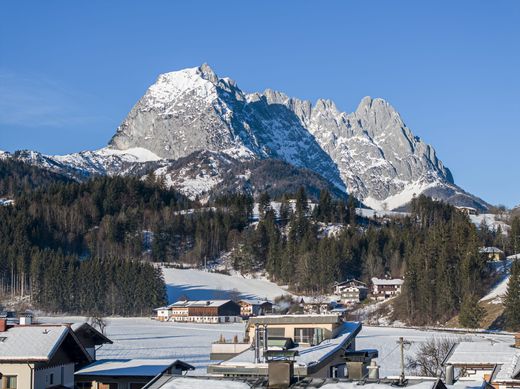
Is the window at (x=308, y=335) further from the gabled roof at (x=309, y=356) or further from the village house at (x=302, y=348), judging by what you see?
the gabled roof at (x=309, y=356)

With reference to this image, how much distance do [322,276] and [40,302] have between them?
57270 mm

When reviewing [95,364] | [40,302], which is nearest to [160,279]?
[40,302]

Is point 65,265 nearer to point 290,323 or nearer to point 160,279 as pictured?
point 160,279

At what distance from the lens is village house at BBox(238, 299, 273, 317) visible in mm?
166000

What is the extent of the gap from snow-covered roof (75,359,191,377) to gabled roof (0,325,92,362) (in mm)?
1901

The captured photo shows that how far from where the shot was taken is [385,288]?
178125mm

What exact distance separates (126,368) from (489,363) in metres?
16.2

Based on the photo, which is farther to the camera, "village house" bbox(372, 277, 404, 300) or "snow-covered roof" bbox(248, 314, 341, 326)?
"village house" bbox(372, 277, 404, 300)

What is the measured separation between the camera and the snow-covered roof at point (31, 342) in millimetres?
35375

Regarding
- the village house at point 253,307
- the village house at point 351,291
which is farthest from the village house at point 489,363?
the village house at point 351,291

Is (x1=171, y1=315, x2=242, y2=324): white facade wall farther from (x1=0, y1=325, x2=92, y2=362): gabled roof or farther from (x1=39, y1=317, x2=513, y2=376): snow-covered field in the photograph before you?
(x1=0, y1=325, x2=92, y2=362): gabled roof

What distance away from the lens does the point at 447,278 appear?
443ft

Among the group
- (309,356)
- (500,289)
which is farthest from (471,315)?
(309,356)

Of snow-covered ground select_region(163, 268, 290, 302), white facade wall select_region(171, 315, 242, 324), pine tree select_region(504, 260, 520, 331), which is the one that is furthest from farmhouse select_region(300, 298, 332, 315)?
pine tree select_region(504, 260, 520, 331)
